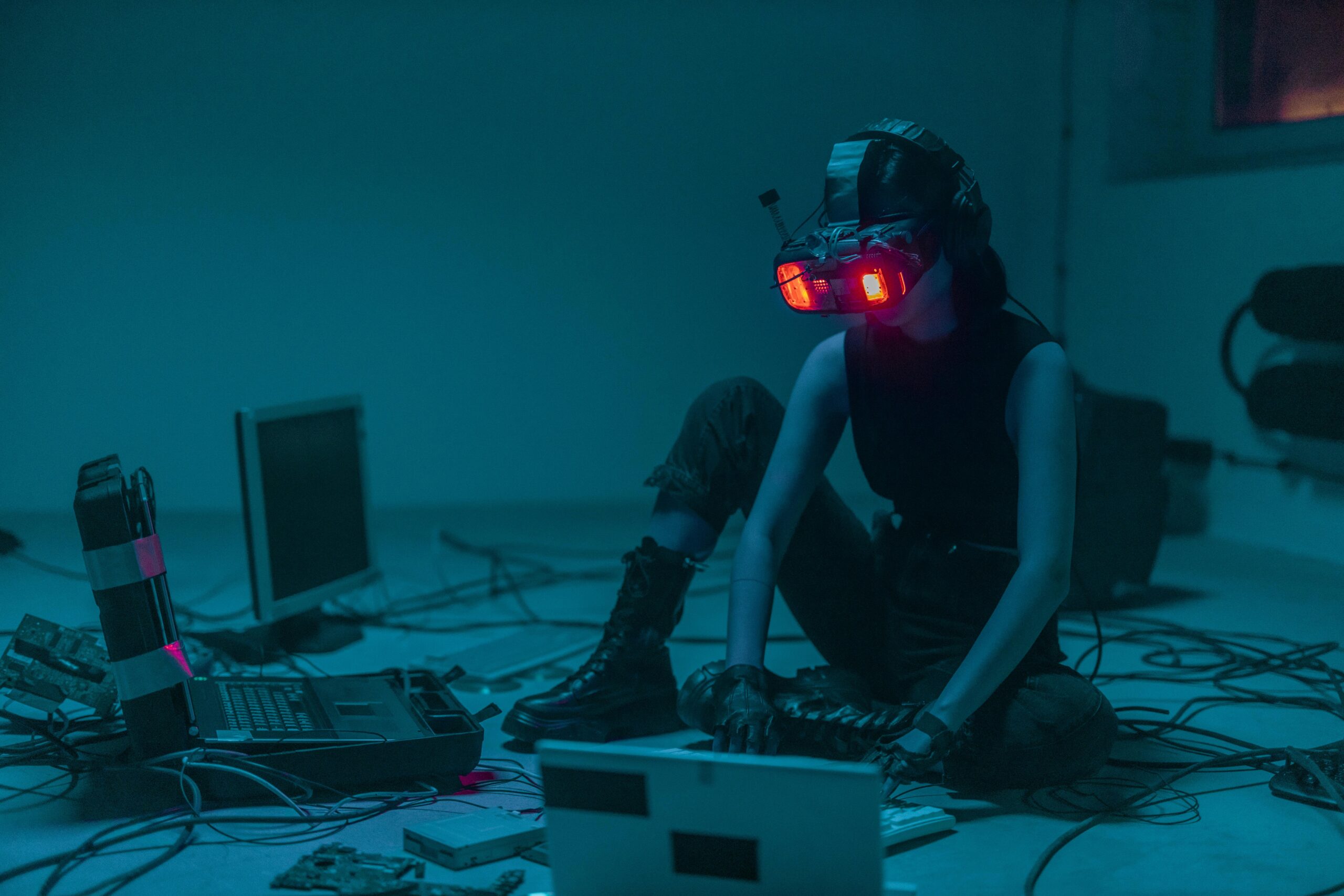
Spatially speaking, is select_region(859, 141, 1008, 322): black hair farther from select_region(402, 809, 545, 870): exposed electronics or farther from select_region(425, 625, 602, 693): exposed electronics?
select_region(425, 625, 602, 693): exposed electronics

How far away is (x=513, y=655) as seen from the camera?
2605mm

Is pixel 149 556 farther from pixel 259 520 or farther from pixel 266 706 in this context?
pixel 259 520

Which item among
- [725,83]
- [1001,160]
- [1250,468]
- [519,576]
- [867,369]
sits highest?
[725,83]

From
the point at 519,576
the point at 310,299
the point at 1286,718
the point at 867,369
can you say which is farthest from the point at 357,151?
the point at 1286,718

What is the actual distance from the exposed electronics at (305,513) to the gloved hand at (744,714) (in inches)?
47.9

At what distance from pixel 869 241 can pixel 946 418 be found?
327mm

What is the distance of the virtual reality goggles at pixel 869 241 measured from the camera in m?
1.59

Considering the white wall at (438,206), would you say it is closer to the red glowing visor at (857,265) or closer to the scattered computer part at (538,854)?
the red glowing visor at (857,265)

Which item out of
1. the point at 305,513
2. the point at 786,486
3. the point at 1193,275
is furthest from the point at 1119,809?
the point at 1193,275

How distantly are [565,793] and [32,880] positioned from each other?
825 millimetres

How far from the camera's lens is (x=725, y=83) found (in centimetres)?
439

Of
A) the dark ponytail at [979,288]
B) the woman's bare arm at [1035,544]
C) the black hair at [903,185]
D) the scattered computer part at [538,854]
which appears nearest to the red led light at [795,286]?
the black hair at [903,185]

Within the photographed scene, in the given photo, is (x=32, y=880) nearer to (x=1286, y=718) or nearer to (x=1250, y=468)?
(x=1286, y=718)

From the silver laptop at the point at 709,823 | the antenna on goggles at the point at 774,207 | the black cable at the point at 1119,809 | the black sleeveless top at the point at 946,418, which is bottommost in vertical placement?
the black cable at the point at 1119,809
